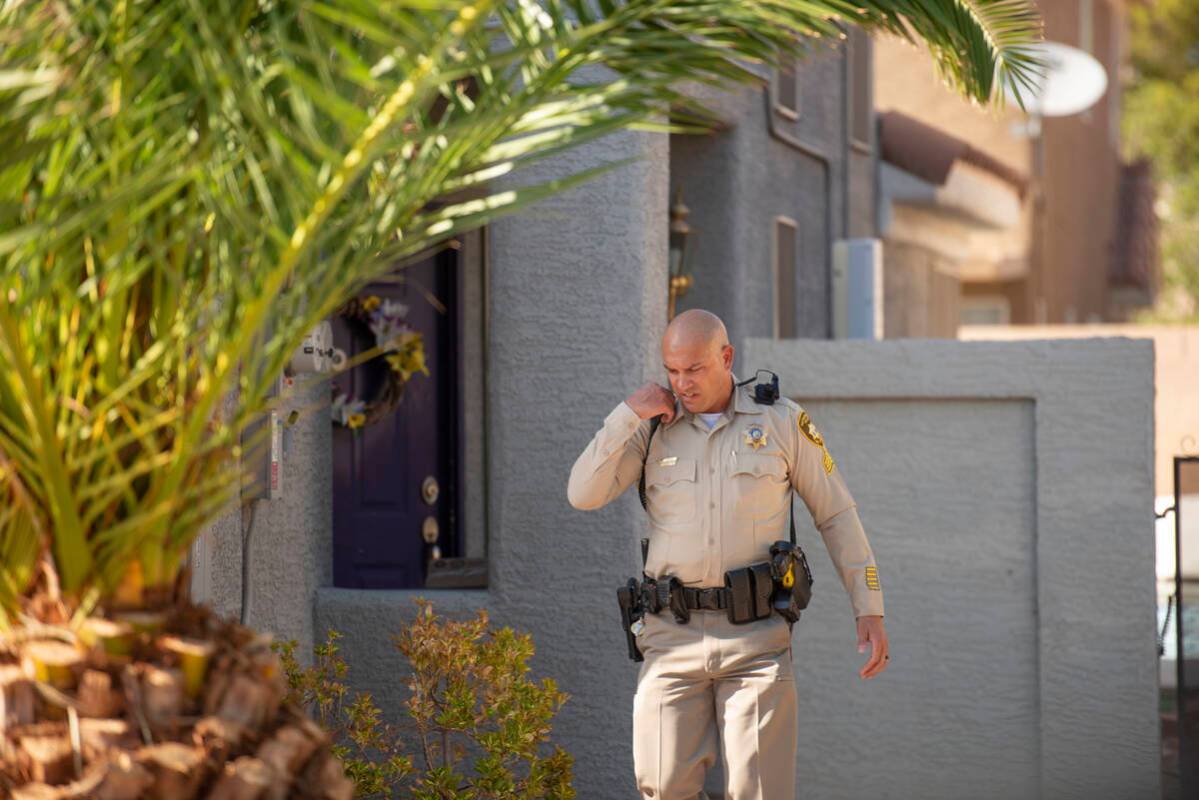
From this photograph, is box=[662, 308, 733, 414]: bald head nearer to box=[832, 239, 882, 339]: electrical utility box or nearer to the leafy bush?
the leafy bush

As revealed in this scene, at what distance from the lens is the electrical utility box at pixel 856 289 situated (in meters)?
11.1

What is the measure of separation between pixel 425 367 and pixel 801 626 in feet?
6.80

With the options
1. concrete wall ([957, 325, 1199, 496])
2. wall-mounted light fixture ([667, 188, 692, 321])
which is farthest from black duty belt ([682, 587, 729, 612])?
concrete wall ([957, 325, 1199, 496])

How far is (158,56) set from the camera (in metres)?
3.36

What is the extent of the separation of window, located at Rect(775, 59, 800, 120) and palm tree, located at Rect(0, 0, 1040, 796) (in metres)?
6.41

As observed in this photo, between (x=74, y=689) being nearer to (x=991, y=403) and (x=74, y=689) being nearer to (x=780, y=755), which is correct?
(x=780, y=755)

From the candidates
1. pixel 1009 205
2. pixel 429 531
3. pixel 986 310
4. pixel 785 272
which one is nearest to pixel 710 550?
pixel 429 531

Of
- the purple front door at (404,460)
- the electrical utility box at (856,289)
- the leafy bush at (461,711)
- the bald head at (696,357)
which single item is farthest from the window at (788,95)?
the leafy bush at (461,711)

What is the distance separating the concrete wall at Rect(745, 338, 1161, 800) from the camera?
725 cm

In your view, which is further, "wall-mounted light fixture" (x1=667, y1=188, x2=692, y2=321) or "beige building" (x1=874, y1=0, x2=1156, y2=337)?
"beige building" (x1=874, y1=0, x2=1156, y2=337)

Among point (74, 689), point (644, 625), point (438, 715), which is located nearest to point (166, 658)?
point (74, 689)

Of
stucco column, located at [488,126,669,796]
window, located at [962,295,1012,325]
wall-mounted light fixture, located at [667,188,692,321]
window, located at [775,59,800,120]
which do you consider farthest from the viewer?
window, located at [962,295,1012,325]

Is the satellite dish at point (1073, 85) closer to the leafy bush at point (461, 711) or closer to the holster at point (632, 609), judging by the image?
the leafy bush at point (461, 711)

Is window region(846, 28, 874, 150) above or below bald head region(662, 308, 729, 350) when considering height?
above
